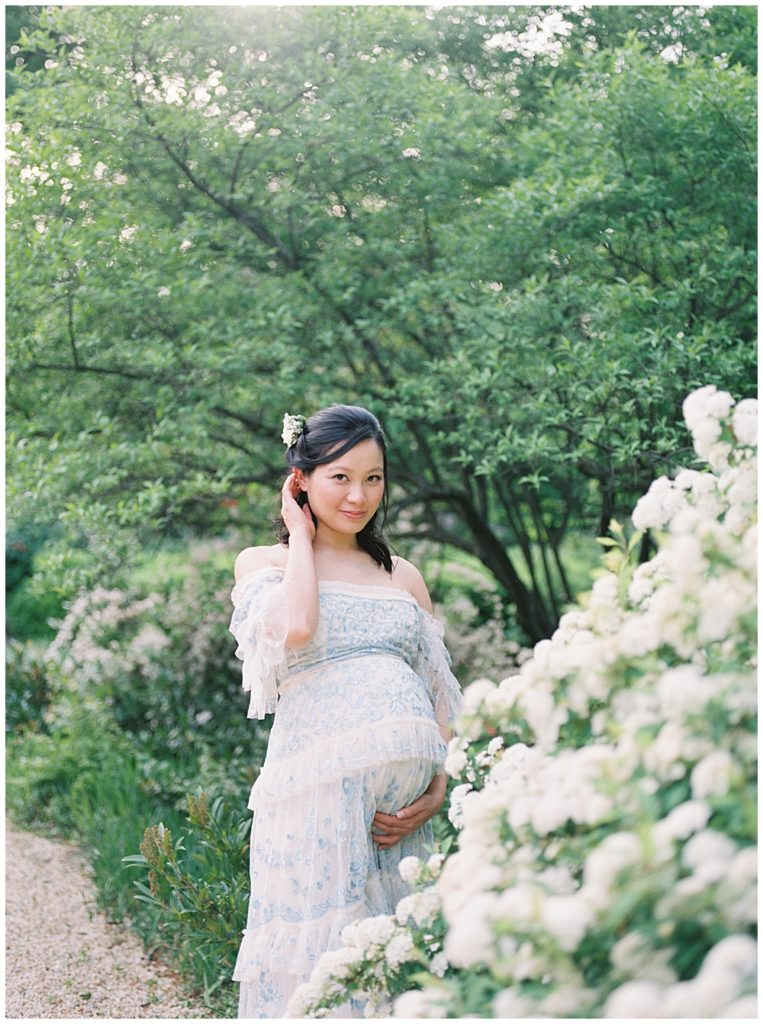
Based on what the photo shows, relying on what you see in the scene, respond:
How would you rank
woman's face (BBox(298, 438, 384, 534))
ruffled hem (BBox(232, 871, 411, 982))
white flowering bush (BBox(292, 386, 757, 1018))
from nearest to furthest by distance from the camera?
white flowering bush (BBox(292, 386, 757, 1018)) < ruffled hem (BBox(232, 871, 411, 982)) < woman's face (BBox(298, 438, 384, 534))

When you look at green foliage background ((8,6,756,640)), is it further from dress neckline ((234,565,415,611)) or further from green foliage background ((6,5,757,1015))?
dress neckline ((234,565,415,611))

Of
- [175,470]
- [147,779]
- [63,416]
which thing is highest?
[63,416]

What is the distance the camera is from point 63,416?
16.8 feet

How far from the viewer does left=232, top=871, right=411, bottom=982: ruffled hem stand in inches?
96.5

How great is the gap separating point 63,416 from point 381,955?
12.6 feet

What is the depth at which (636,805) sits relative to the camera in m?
1.29

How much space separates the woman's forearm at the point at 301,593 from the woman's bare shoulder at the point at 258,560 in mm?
132

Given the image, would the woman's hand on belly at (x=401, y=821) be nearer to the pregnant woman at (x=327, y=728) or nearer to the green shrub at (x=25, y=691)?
the pregnant woman at (x=327, y=728)

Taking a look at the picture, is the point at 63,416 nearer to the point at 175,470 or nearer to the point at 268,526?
the point at 175,470

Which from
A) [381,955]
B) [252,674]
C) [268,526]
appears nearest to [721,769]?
[381,955]

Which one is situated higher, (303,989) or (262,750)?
(262,750)

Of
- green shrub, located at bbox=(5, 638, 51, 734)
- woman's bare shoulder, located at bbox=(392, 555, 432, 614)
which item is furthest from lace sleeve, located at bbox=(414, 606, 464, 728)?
green shrub, located at bbox=(5, 638, 51, 734)

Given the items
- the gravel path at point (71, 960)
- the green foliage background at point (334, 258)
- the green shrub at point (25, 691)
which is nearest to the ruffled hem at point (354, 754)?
the green foliage background at point (334, 258)

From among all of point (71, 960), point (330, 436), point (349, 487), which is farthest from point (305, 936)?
point (71, 960)
